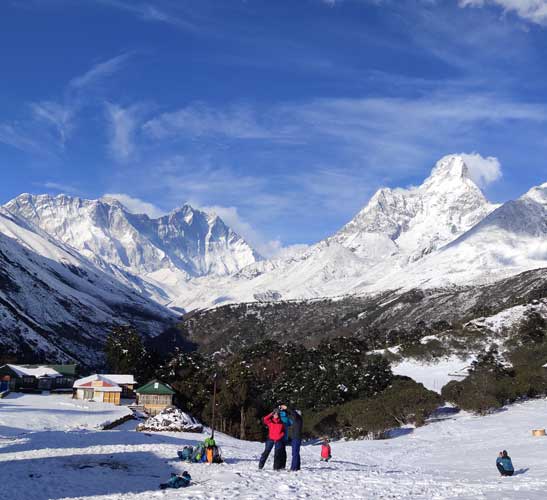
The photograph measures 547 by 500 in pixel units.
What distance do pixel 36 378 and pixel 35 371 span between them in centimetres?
172

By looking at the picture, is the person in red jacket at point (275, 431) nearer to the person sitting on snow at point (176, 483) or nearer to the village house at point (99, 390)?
the person sitting on snow at point (176, 483)

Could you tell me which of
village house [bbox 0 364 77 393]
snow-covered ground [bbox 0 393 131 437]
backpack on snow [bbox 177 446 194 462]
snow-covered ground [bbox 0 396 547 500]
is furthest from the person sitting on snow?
village house [bbox 0 364 77 393]

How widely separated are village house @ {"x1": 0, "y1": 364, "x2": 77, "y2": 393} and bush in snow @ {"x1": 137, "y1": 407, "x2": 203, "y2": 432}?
44.6 metres

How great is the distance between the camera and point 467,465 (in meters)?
29.3

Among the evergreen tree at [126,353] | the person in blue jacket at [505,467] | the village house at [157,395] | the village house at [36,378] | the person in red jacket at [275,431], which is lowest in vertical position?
the person in blue jacket at [505,467]

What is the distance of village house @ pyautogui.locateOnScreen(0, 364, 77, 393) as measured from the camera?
87.5 meters

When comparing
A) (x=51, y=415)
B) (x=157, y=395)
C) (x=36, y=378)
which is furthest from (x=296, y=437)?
(x=36, y=378)

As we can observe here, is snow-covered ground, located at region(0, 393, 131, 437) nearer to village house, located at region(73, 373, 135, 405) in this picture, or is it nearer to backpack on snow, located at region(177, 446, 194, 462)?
village house, located at region(73, 373, 135, 405)

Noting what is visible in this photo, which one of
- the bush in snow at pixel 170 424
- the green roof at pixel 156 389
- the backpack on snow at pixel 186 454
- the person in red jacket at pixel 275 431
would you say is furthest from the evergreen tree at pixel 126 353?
the person in red jacket at pixel 275 431

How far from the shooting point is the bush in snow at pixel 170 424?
140ft

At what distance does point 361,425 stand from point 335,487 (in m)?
43.7

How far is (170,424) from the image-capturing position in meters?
43.4

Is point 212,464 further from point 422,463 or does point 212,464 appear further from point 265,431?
point 265,431

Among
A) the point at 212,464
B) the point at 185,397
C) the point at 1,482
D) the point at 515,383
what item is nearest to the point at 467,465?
the point at 212,464
